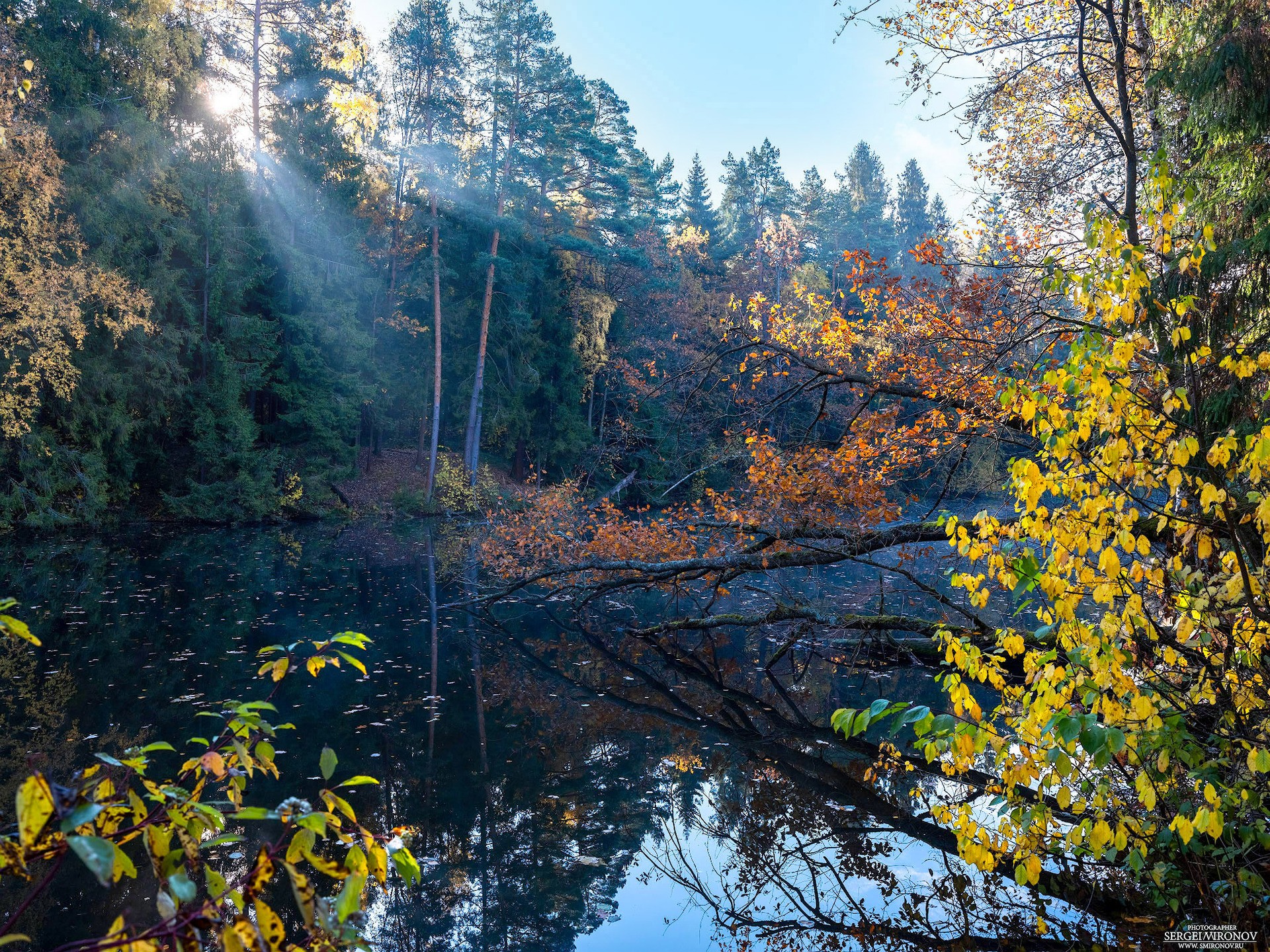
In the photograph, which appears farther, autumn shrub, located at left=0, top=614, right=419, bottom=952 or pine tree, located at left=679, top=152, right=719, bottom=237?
pine tree, located at left=679, top=152, right=719, bottom=237

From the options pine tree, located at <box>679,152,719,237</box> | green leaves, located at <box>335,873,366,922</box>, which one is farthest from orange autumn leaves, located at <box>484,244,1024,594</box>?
pine tree, located at <box>679,152,719,237</box>

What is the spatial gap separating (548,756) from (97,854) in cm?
594

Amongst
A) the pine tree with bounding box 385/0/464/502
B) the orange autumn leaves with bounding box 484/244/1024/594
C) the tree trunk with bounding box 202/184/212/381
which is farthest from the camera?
the pine tree with bounding box 385/0/464/502

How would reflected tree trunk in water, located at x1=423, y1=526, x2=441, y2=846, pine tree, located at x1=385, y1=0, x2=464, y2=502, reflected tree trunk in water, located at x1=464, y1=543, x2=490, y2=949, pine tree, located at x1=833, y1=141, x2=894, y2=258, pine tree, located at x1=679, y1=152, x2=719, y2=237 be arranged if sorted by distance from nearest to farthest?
reflected tree trunk in water, located at x1=464, y1=543, x2=490, y2=949 → reflected tree trunk in water, located at x1=423, y1=526, x2=441, y2=846 → pine tree, located at x1=385, y1=0, x2=464, y2=502 → pine tree, located at x1=679, y1=152, x2=719, y2=237 → pine tree, located at x1=833, y1=141, x2=894, y2=258

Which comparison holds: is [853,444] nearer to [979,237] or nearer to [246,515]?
[979,237]

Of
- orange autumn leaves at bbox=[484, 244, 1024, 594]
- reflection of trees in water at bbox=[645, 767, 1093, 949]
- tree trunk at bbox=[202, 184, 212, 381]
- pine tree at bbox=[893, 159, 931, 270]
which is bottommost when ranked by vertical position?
reflection of trees in water at bbox=[645, 767, 1093, 949]

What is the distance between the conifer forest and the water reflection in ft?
0.17

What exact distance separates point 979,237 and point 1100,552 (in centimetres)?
668

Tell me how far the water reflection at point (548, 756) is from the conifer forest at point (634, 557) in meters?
0.05

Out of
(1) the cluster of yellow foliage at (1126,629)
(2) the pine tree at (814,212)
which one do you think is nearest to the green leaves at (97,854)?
(1) the cluster of yellow foliage at (1126,629)

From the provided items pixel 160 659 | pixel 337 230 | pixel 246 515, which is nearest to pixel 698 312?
pixel 337 230

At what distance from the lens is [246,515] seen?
75.7 feet

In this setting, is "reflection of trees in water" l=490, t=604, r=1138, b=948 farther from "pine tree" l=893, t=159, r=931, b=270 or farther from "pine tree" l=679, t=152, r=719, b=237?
"pine tree" l=893, t=159, r=931, b=270

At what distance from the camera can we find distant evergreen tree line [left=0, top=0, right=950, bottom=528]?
19.9m
